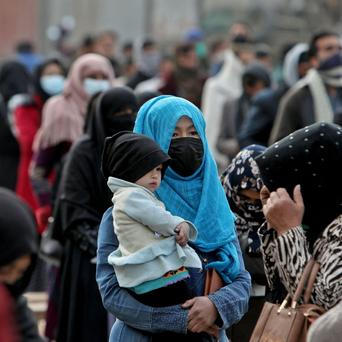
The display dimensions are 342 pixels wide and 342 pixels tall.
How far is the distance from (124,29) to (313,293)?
23.6 m

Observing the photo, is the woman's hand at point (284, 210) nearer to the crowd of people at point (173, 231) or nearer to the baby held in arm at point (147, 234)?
the crowd of people at point (173, 231)

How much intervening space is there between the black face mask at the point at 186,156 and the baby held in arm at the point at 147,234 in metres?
0.12

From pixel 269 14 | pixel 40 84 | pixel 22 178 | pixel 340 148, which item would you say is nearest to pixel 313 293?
pixel 340 148

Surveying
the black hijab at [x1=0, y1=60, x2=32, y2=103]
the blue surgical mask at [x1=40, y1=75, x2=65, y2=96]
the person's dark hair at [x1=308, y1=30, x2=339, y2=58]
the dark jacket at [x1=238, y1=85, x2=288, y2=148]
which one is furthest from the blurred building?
the dark jacket at [x1=238, y1=85, x2=288, y2=148]

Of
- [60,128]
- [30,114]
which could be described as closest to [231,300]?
[60,128]

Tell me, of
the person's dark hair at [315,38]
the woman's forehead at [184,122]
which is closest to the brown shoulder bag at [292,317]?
the woman's forehead at [184,122]

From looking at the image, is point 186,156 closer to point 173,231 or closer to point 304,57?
point 173,231

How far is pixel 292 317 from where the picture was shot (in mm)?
4762

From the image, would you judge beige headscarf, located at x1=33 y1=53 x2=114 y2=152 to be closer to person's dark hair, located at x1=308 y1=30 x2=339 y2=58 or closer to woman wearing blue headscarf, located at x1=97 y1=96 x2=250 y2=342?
person's dark hair, located at x1=308 y1=30 x2=339 y2=58

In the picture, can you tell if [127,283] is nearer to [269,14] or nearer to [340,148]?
[340,148]

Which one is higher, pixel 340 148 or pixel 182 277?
pixel 340 148

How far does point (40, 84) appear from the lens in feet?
40.7

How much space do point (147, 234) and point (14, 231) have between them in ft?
3.75

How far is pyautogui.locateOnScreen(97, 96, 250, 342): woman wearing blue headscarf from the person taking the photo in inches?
196
